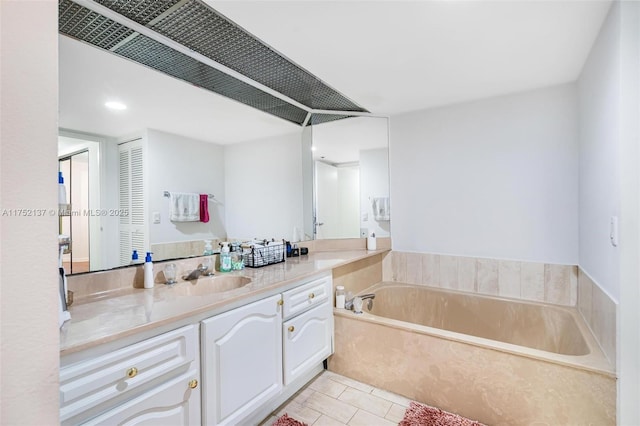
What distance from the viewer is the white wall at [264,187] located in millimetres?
2211

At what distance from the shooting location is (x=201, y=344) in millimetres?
1307

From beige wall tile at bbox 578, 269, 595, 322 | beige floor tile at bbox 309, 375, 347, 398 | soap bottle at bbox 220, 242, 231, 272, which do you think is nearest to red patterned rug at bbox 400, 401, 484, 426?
beige floor tile at bbox 309, 375, 347, 398

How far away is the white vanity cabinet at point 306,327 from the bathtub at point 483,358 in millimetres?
149

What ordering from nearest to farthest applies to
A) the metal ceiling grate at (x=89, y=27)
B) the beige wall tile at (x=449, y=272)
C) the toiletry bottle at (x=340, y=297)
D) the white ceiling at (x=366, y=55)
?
1. the metal ceiling grate at (x=89, y=27)
2. the white ceiling at (x=366, y=55)
3. the toiletry bottle at (x=340, y=297)
4. the beige wall tile at (x=449, y=272)

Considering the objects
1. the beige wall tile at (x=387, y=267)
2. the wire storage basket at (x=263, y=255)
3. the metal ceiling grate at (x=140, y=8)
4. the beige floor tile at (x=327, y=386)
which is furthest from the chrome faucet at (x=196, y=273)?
the beige wall tile at (x=387, y=267)

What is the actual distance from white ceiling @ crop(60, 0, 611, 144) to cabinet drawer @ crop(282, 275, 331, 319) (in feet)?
3.98

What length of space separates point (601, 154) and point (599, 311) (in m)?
0.87

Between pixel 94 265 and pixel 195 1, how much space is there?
1353mm

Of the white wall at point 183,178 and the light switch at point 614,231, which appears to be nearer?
the light switch at point 614,231

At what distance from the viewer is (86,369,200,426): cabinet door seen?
104 centimetres

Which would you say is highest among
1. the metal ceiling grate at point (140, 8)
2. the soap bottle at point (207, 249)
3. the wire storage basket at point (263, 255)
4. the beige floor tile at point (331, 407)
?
the metal ceiling grate at point (140, 8)

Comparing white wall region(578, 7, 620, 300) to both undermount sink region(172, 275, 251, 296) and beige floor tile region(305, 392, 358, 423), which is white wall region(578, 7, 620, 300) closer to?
beige floor tile region(305, 392, 358, 423)

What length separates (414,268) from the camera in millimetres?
2859

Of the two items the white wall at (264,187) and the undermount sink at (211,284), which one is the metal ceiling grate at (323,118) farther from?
the undermount sink at (211,284)
